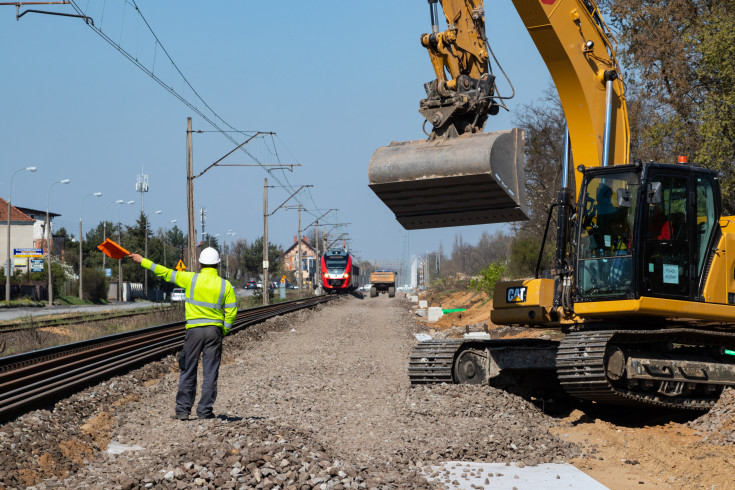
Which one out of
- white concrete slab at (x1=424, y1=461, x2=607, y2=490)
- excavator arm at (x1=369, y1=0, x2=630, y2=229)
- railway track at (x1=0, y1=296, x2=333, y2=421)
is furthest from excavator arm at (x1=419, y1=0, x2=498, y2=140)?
railway track at (x1=0, y1=296, x2=333, y2=421)

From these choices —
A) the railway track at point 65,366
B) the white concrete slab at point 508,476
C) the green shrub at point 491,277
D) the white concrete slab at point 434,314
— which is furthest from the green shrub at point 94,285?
the white concrete slab at point 508,476

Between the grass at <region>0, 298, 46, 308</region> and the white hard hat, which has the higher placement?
the white hard hat

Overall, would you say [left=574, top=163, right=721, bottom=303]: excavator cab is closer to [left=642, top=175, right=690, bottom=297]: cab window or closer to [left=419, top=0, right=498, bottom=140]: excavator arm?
[left=642, top=175, right=690, bottom=297]: cab window

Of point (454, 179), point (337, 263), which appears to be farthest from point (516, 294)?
point (337, 263)

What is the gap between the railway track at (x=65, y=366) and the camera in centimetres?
1133

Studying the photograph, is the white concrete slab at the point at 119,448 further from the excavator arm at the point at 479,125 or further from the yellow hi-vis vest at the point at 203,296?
the excavator arm at the point at 479,125

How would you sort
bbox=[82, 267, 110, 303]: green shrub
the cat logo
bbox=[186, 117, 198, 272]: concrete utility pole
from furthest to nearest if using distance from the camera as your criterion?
bbox=[82, 267, 110, 303]: green shrub → bbox=[186, 117, 198, 272]: concrete utility pole → the cat logo

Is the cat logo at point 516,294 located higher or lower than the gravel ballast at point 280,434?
higher

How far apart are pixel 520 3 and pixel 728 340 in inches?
203

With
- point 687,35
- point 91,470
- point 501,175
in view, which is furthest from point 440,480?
point 687,35

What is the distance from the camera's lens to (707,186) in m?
11.3

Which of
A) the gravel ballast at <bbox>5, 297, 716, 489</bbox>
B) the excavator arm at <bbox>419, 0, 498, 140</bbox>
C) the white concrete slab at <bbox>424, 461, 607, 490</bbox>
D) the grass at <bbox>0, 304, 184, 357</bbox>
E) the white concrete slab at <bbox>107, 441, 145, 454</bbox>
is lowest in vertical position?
the white concrete slab at <bbox>424, 461, 607, 490</bbox>

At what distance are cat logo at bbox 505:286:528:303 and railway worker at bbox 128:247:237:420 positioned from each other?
157 inches

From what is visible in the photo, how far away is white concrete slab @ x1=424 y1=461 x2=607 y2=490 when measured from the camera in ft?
25.6
